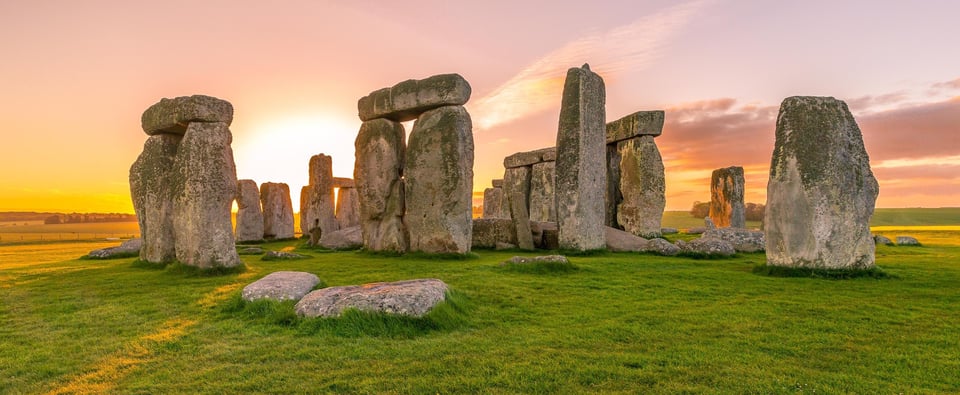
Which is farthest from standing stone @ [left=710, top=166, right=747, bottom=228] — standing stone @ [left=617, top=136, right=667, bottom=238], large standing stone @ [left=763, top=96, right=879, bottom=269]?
large standing stone @ [left=763, top=96, right=879, bottom=269]

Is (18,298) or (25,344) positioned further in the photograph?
(18,298)

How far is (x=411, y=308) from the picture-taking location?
5.05m

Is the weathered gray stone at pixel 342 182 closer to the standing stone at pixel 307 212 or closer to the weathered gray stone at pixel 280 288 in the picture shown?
the standing stone at pixel 307 212

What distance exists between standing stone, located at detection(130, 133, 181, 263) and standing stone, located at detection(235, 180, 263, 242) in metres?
9.34

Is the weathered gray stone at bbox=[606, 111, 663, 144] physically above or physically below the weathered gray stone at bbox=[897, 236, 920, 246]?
above

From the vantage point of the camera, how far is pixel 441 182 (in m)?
12.7

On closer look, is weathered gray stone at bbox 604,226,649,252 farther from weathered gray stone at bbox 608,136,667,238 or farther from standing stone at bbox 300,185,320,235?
standing stone at bbox 300,185,320,235

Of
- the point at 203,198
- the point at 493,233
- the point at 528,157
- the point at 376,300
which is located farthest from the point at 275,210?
the point at 376,300

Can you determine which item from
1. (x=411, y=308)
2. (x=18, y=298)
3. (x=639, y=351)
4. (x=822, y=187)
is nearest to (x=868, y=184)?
(x=822, y=187)

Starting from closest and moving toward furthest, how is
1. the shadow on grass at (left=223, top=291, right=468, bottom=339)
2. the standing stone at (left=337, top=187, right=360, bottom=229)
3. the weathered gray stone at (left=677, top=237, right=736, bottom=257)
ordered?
1. the shadow on grass at (left=223, top=291, right=468, bottom=339)
2. the weathered gray stone at (left=677, top=237, right=736, bottom=257)
3. the standing stone at (left=337, top=187, right=360, bottom=229)

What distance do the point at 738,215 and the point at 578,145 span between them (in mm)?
12119

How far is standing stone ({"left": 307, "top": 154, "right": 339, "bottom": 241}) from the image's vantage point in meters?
21.0

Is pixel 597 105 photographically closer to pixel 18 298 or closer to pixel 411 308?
pixel 411 308

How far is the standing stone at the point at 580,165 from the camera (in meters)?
12.9
